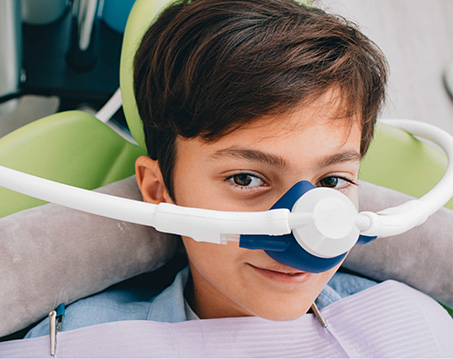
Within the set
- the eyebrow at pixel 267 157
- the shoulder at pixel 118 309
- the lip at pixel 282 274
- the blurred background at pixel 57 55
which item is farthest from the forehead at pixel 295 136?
the blurred background at pixel 57 55

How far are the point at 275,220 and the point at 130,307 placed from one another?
0.38 meters

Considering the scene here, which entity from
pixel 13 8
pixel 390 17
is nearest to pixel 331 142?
pixel 13 8

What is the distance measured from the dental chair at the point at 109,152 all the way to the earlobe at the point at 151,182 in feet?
0.36

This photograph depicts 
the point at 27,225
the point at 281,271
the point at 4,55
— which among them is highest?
the point at 281,271

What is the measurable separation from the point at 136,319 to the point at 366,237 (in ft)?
1.18

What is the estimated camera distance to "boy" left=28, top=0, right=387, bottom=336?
23.2 inches

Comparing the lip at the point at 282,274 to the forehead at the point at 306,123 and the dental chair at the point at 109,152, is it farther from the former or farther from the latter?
the dental chair at the point at 109,152

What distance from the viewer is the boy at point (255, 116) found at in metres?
0.59

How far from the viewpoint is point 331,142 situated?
595 mm

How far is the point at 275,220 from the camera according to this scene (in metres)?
0.47

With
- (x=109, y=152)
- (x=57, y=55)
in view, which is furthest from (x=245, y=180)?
(x=57, y=55)

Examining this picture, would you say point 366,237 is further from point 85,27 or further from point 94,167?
point 85,27

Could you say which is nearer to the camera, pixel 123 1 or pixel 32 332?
pixel 32 332

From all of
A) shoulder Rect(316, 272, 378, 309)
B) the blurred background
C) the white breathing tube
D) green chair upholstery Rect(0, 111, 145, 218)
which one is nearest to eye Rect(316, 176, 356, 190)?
the white breathing tube
